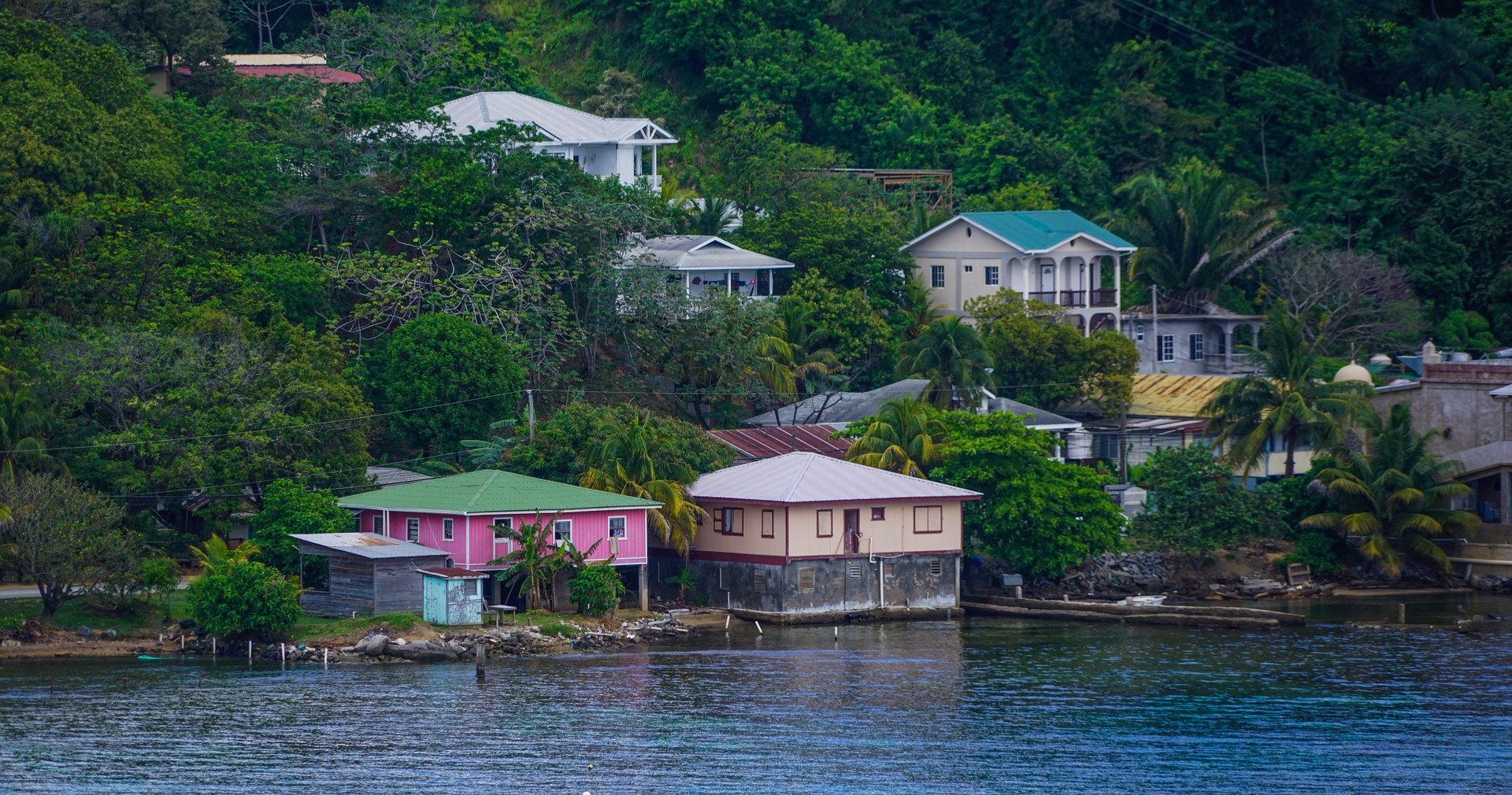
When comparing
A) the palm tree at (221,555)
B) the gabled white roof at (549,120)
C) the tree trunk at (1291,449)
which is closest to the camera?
the palm tree at (221,555)

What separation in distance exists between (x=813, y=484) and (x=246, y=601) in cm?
1615

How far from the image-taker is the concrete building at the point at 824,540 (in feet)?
175

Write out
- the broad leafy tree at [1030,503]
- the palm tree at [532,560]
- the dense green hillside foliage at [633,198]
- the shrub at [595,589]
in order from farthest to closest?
1. the dense green hillside foliage at [633,198]
2. the broad leafy tree at [1030,503]
3. the shrub at [595,589]
4. the palm tree at [532,560]

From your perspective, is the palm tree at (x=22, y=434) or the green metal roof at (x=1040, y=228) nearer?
the palm tree at (x=22, y=434)

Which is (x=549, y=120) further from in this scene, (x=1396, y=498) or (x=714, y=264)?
(x=1396, y=498)

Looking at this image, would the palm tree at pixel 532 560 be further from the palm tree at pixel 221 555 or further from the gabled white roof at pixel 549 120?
the gabled white roof at pixel 549 120

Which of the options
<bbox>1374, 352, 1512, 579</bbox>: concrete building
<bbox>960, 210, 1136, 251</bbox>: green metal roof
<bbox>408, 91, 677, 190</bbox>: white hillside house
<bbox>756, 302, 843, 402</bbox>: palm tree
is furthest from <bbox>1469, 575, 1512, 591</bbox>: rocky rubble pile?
<bbox>408, 91, 677, 190</bbox>: white hillside house

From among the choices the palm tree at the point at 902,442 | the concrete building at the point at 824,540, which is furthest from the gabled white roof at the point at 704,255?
the concrete building at the point at 824,540

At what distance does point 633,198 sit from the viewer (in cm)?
7081

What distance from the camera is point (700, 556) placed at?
55.4 meters

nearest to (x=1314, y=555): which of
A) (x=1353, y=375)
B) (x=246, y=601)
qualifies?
(x=1353, y=375)

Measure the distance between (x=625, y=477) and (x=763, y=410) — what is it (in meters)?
17.1

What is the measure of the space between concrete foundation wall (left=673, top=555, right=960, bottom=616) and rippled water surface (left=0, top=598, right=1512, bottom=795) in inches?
86.7

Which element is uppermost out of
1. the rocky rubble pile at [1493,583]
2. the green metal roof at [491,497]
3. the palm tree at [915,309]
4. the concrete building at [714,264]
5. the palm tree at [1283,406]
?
the concrete building at [714,264]
